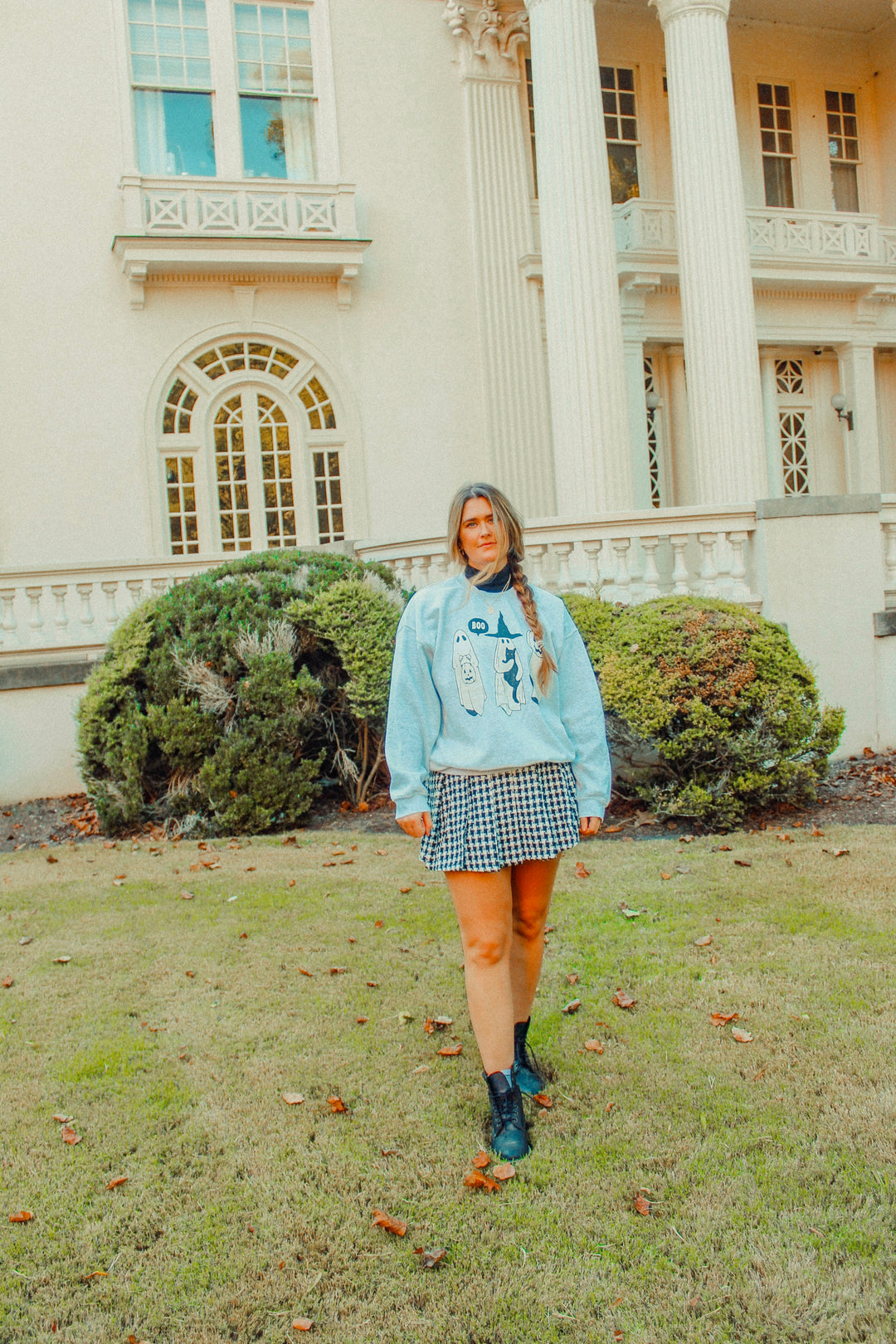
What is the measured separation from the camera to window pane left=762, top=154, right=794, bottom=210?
16.3 metres

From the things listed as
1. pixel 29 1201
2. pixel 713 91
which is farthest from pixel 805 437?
pixel 29 1201

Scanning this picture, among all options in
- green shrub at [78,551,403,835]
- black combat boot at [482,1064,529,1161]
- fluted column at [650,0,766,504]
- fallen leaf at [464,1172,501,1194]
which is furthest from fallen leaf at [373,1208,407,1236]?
fluted column at [650,0,766,504]

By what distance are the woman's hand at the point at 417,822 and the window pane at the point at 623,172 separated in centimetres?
1420

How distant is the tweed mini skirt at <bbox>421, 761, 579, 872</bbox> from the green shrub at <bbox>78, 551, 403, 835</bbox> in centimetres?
451

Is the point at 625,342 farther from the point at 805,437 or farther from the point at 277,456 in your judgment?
the point at 277,456

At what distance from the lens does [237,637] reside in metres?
7.68

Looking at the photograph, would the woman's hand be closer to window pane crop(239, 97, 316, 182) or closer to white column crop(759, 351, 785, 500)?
window pane crop(239, 97, 316, 182)

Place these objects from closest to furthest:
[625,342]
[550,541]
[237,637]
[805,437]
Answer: [237,637], [550,541], [625,342], [805,437]

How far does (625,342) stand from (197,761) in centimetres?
961

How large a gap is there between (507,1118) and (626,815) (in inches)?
169

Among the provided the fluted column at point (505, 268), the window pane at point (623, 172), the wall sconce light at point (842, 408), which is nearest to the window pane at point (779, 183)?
the window pane at point (623, 172)

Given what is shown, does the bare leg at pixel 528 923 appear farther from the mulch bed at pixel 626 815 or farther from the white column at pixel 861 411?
the white column at pixel 861 411

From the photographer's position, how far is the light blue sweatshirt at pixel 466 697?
3.15 metres

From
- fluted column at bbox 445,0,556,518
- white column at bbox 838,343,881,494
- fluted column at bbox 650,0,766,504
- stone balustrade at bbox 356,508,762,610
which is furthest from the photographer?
white column at bbox 838,343,881,494
